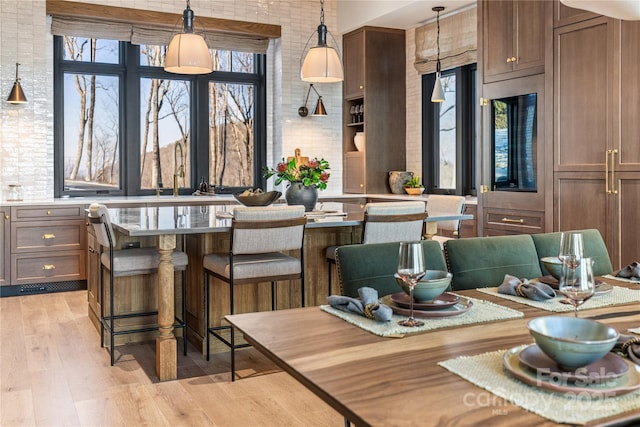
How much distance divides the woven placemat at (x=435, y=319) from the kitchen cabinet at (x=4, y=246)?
497 centimetres

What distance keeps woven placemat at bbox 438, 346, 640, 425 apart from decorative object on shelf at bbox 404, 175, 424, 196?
6.01 m

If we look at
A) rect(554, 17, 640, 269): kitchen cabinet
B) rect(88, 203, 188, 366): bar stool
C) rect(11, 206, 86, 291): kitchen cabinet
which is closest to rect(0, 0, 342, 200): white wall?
rect(11, 206, 86, 291): kitchen cabinet

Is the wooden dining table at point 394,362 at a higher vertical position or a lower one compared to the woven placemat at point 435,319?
lower

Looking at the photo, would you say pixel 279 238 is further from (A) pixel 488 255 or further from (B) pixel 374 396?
(B) pixel 374 396

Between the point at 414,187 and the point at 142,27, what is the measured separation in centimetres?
347

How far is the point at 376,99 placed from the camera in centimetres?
747

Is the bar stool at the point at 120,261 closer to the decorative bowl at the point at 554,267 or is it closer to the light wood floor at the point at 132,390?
the light wood floor at the point at 132,390

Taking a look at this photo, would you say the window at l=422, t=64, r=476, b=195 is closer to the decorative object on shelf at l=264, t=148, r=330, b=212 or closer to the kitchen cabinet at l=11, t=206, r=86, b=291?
the decorative object on shelf at l=264, t=148, r=330, b=212

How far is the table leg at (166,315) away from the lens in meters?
3.50

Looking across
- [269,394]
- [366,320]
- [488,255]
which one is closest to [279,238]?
[269,394]

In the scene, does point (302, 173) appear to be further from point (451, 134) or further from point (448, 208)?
point (451, 134)

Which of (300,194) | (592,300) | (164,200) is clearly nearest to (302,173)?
(300,194)

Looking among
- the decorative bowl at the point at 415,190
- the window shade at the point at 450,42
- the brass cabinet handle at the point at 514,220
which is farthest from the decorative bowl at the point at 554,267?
the decorative bowl at the point at 415,190

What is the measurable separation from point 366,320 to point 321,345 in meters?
0.22
